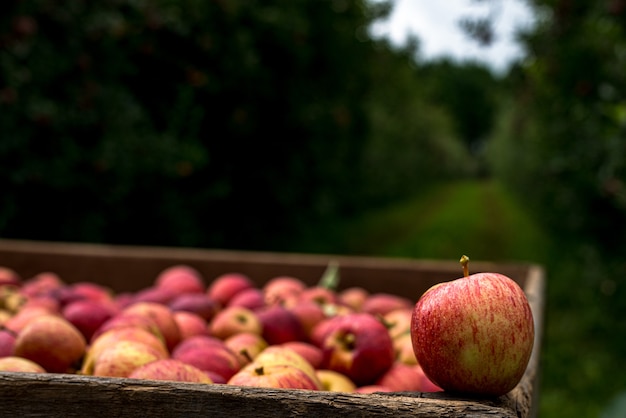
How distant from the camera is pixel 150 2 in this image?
5129mm

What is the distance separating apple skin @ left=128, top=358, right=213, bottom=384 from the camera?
1.37 meters

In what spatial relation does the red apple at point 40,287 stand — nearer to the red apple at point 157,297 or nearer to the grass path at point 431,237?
the red apple at point 157,297

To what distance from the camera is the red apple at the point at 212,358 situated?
1637mm

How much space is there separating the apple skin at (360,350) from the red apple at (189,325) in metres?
0.43

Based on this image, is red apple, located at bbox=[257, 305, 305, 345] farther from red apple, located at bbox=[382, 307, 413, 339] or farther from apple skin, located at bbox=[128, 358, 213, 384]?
apple skin, located at bbox=[128, 358, 213, 384]

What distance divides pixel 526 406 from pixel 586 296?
5.96 meters

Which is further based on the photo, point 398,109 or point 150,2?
point 398,109

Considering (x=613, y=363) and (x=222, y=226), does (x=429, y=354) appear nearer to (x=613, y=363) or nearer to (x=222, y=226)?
(x=613, y=363)

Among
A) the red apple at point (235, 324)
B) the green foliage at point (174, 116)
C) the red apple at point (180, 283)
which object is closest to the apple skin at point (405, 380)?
the red apple at point (235, 324)

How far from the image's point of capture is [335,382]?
5.57ft

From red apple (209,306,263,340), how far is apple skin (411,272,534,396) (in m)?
0.97

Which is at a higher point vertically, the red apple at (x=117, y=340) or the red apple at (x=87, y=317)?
the red apple at (x=87, y=317)

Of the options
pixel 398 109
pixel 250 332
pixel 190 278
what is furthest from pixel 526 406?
pixel 398 109

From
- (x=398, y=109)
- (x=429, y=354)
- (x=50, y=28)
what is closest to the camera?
(x=429, y=354)
